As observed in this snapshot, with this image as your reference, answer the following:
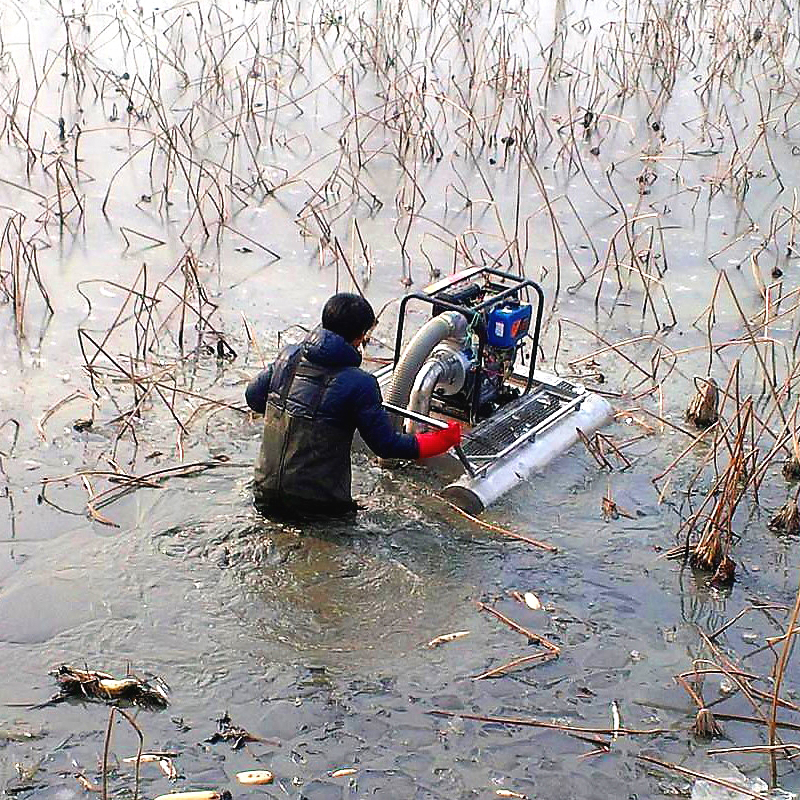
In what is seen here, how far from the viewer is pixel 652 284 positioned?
8.72 metres

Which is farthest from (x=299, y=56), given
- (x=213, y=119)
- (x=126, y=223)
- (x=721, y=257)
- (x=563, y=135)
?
(x=721, y=257)

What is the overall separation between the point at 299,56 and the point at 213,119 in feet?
6.19

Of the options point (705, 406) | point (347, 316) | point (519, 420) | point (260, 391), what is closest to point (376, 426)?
point (347, 316)

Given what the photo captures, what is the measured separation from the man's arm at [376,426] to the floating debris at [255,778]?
172 centimetres

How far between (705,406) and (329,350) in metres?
2.60

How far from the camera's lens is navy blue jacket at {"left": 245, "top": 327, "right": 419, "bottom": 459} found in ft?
17.6

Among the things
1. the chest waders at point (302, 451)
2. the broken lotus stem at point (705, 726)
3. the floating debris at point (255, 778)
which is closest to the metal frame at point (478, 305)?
the chest waders at point (302, 451)

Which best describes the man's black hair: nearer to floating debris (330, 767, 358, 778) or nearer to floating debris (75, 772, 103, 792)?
floating debris (330, 767, 358, 778)

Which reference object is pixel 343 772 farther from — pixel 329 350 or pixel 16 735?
pixel 329 350

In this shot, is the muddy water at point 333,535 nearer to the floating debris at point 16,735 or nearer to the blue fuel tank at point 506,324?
the floating debris at point 16,735

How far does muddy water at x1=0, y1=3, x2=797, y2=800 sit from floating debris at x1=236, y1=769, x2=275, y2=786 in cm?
4

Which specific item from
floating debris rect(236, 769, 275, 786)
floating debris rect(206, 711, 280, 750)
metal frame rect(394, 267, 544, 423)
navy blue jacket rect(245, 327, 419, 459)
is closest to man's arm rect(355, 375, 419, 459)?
navy blue jacket rect(245, 327, 419, 459)

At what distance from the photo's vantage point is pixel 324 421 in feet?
17.7

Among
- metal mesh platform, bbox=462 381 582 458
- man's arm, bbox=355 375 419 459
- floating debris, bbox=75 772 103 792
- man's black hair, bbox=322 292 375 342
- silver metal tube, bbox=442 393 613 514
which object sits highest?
man's black hair, bbox=322 292 375 342
